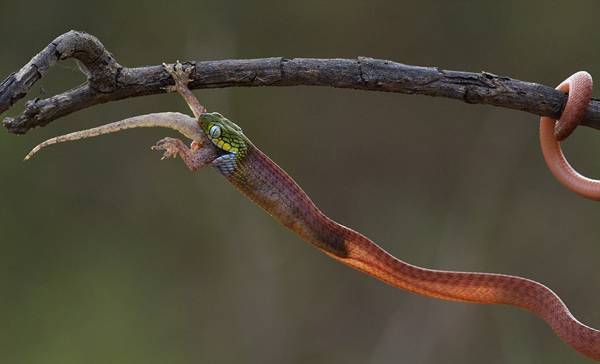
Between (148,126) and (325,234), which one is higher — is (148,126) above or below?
above

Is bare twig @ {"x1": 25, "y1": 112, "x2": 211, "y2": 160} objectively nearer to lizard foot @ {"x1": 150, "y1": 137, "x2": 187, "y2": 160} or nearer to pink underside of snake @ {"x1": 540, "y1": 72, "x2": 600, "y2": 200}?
lizard foot @ {"x1": 150, "y1": 137, "x2": 187, "y2": 160}

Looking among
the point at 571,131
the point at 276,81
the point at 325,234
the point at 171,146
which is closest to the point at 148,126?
the point at 171,146

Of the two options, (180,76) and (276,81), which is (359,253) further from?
(180,76)

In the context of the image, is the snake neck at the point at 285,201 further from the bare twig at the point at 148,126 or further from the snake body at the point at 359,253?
the bare twig at the point at 148,126

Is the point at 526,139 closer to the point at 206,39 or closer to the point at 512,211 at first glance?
the point at 512,211

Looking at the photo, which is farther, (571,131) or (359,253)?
(571,131)

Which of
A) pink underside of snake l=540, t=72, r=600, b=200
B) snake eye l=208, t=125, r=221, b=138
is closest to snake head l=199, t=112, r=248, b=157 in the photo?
snake eye l=208, t=125, r=221, b=138

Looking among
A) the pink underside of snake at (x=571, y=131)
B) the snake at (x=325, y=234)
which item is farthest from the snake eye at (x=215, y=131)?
the pink underside of snake at (x=571, y=131)
